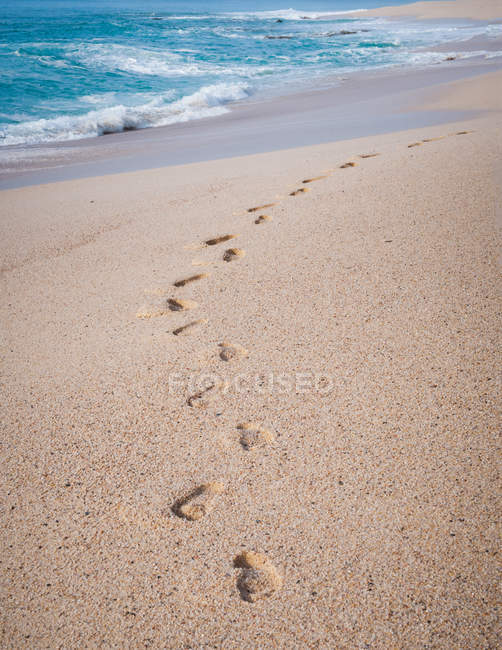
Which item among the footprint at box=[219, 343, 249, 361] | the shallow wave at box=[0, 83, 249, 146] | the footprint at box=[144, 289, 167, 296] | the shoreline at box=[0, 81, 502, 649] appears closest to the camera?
the shoreline at box=[0, 81, 502, 649]

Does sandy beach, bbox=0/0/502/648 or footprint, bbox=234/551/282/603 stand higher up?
sandy beach, bbox=0/0/502/648

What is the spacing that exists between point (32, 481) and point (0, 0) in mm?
69068

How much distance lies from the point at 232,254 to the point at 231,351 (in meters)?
0.88

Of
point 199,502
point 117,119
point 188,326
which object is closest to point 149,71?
point 117,119

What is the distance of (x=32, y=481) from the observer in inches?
54.9

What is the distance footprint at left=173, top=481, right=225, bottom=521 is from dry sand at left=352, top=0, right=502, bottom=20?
97.4ft

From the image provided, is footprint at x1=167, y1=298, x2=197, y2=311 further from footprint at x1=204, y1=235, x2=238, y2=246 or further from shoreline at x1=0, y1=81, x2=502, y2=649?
footprint at x1=204, y1=235, x2=238, y2=246

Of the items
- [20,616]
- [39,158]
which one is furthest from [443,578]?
[39,158]

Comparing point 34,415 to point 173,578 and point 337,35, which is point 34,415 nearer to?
point 173,578

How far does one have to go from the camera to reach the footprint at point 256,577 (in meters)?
1.09

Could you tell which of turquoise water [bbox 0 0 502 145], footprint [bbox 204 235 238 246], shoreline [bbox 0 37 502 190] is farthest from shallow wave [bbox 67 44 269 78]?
footprint [bbox 204 235 238 246]

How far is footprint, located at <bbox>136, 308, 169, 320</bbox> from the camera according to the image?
2125 millimetres

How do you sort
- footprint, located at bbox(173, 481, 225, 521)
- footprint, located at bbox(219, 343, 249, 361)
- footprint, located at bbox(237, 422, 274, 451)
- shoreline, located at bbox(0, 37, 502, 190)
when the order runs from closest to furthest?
1. footprint, located at bbox(173, 481, 225, 521)
2. footprint, located at bbox(237, 422, 274, 451)
3. footprint, located at bbox(219, 343, 249, 361)
4. shoreline, located at bbox(0, 37, 502, 190)

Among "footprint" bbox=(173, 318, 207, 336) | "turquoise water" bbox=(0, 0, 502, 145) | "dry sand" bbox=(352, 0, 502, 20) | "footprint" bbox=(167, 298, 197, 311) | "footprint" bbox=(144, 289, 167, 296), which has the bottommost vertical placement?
"footprint" bbox=(173, 318, 207, 336)
